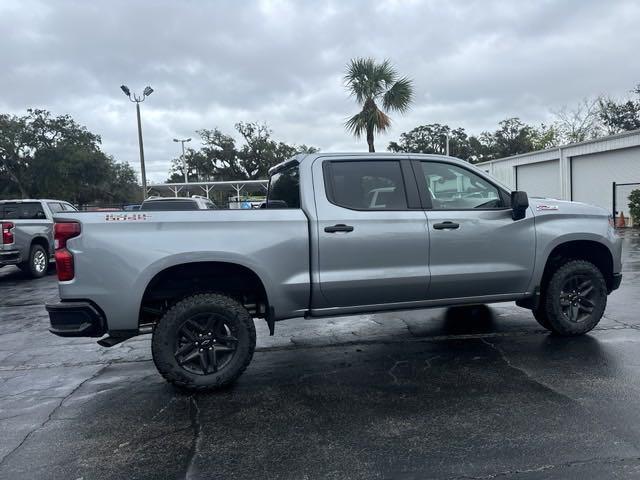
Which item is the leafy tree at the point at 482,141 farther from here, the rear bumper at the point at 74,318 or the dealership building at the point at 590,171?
the rear bumper at the point at 74,318

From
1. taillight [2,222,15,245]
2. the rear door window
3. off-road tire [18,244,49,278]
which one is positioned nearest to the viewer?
taillight [2,222,15,245]

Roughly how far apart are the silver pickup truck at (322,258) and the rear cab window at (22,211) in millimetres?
9491

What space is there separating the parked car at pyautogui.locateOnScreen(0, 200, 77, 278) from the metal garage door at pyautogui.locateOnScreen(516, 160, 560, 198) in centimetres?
2269

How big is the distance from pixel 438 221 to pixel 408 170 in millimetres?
583

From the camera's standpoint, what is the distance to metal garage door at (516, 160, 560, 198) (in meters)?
26.0

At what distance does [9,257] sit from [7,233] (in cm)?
54

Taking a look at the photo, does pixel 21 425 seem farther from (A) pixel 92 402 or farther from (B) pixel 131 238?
(B) pixel 131 238

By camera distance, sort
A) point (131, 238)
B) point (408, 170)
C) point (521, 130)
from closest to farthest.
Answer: point (131, 238) < point (408, 170) < point (521, 130)

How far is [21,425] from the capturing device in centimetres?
385

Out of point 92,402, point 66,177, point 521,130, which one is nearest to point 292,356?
point 92,402

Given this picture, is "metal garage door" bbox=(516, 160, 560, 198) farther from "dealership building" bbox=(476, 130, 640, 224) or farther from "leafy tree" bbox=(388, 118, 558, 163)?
"leafy tree" bbox=(388, 118, 558, 163)

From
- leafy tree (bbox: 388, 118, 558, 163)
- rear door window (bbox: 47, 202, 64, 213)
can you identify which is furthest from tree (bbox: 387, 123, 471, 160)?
rear door window (bbox: 47, 202, 64, 213)

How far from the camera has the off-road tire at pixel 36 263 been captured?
12.0 m

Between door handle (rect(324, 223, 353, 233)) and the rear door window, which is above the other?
the rear door window
